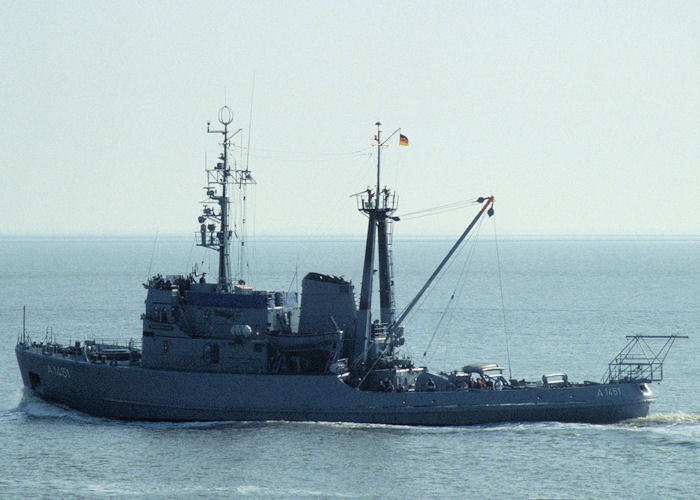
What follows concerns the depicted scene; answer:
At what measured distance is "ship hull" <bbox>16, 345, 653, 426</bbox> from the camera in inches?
1430

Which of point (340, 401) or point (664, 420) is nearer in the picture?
point (340, 401)

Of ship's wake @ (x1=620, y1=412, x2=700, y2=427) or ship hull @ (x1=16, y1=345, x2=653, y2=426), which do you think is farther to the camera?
ship's wake @ (x1=620, y1=412, x2=700, y2=427)

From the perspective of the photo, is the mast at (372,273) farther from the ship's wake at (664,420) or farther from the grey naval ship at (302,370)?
the ship's wake at (664,420)

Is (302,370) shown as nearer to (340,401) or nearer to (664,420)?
(340,401)

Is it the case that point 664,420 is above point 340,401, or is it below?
below

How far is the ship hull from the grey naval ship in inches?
1.5

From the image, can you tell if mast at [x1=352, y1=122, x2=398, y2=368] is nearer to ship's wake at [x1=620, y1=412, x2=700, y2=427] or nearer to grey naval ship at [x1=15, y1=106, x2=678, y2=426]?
grey naval ship at [x1=15, y1=106, x2=678, y2=426]

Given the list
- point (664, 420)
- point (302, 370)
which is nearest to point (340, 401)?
point (302, 370)

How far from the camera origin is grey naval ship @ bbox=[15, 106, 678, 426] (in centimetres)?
3647

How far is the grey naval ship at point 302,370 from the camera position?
3647 centimetres

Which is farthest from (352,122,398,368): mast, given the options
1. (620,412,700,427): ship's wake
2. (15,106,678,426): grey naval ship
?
(620,412,700,427): ship's wake

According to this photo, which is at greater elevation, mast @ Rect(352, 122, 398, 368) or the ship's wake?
mast @ Rect(352, 122, 398, 368)

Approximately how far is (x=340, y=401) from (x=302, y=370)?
79.5 inches

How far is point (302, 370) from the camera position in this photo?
37.2 m
